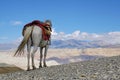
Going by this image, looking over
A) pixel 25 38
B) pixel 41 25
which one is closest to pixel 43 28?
pixel 41 25

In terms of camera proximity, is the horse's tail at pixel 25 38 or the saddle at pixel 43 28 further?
the saddle at pixel 43 28

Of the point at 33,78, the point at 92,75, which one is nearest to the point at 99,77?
the point at 92,75

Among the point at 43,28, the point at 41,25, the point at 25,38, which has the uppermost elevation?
the point at 41,25

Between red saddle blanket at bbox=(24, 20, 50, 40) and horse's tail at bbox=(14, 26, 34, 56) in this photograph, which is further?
red saddle blanket at bbox=(24, 20, 50, 40)

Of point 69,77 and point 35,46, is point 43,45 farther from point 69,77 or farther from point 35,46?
point 69,77

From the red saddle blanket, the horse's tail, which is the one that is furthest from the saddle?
the horse's tail

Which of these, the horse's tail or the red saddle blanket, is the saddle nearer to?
the red saddle blanket

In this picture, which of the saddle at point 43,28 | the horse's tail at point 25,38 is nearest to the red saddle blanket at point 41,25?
the saddle at point 43,28

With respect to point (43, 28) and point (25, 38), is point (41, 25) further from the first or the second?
point (25, 38)

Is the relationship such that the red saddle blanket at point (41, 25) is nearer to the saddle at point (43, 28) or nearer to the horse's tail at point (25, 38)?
the saddle at point (43, 28)

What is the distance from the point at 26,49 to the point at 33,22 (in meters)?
1.79

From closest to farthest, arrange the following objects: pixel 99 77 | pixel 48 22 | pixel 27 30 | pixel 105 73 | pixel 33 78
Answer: pixel 99 77
pixel 105 73
pixel 33 78
pixel 27 30
pixel 48 22

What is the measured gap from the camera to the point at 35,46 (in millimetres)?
22516

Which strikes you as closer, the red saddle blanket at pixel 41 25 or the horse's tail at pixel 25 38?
the horse's tail at pixel 25 38
